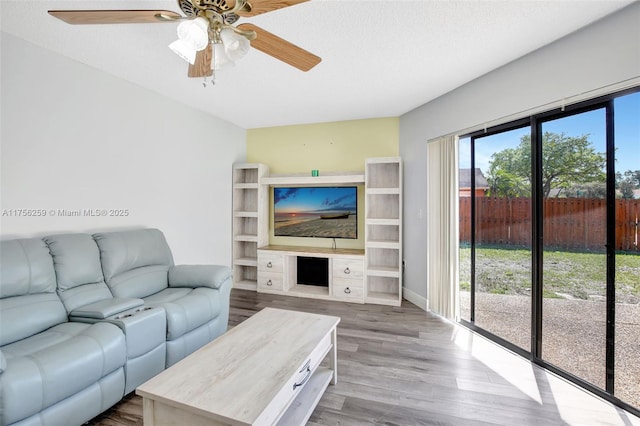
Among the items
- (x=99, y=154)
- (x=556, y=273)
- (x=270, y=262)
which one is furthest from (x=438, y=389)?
(x=99, y=154)

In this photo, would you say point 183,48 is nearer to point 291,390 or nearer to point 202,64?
point 202,64

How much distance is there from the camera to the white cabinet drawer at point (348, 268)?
377 cm

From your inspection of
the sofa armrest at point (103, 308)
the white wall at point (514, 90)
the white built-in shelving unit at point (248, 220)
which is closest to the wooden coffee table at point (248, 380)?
the sofa armrest at point (103, 308)

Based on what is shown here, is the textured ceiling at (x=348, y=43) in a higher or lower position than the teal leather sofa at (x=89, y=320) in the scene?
higher

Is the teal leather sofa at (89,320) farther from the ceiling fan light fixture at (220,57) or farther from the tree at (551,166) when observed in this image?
the tree at (551,166)

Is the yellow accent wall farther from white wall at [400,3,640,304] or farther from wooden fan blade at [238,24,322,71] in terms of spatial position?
wooden fan blade at [238,24,322,71]

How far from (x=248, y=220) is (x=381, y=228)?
7.13 feet

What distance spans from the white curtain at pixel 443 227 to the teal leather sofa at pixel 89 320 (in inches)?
94.8

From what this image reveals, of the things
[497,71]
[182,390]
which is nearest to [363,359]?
[182,390]

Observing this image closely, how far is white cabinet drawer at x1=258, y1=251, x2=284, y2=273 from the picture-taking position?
13.3 ft

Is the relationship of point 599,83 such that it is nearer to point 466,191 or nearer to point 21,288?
point 466,191

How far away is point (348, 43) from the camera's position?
7.06 feet

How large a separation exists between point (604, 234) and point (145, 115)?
418 centimetres

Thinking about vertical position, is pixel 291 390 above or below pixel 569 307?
below
